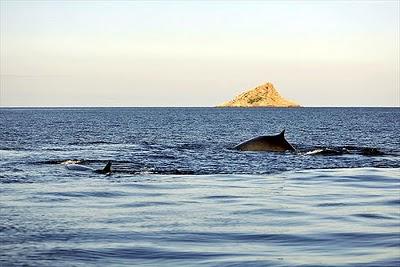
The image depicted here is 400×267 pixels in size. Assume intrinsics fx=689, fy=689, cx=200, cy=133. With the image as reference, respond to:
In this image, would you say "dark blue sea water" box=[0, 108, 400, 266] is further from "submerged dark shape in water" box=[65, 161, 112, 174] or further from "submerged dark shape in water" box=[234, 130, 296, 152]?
"submerged dark shape in water" box=[234, 130, 296, 152]

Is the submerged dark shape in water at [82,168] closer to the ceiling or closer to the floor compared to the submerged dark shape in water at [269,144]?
closer to the floor

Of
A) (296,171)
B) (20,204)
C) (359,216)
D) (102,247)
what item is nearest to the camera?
(102,247)

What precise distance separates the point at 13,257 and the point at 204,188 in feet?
39.3

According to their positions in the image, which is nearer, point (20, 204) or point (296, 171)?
point (20, 204)

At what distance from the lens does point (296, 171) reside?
3191 centimetres

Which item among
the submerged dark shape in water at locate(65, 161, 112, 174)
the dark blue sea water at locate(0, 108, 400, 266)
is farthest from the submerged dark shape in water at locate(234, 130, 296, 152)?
the submerged dark shape in water at locate(65, 161, 112, 174)

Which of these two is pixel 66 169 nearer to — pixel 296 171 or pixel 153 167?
pixel 153 167

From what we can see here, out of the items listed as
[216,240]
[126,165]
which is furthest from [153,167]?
[216,240]

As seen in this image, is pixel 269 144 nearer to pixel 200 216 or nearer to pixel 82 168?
pixel 82 168

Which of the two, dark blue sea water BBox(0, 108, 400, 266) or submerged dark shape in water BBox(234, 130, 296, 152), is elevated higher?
submerged dark shape in water BBox(234, 130, 296, 152)

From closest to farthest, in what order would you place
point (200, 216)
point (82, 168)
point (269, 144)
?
point (200, 216) < point (82, 168) < point (269, 144)

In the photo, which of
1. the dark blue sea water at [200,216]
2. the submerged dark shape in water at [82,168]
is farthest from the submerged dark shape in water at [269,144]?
the submerged dark shape in water at [82,168]

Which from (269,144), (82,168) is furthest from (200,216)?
(269,144)

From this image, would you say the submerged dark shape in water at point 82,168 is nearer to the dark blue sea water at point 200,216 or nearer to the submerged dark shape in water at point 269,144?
the dark blue sea water at point 200,216
